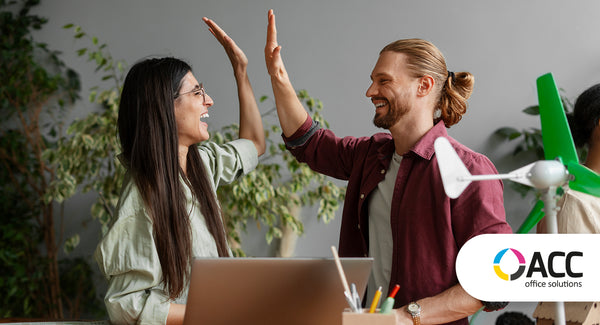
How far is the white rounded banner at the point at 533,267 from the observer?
1058 mm

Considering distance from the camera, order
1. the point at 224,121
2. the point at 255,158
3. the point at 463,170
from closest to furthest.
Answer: the point at 463,170
the point at 255,158
the point at 224,121

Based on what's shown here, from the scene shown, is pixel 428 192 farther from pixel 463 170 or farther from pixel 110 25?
pixel 110 25

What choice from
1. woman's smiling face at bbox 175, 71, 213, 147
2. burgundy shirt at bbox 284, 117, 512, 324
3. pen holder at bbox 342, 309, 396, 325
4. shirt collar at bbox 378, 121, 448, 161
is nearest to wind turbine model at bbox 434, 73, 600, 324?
pen holder at bbox 342, 309, 396, 325

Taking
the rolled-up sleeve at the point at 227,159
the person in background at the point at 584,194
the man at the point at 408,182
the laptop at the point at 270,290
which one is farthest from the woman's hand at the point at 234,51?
the person in background at the point at 584,194

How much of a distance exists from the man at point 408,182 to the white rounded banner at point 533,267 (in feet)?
1.05

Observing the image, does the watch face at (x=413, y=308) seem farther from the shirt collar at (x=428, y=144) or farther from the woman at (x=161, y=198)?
the woman at (x=161, y=198)

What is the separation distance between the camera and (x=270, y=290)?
1.14 m

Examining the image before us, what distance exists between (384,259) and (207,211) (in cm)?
53

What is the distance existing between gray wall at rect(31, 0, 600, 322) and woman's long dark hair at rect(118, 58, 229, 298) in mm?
1830

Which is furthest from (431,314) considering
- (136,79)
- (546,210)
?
(136,79)

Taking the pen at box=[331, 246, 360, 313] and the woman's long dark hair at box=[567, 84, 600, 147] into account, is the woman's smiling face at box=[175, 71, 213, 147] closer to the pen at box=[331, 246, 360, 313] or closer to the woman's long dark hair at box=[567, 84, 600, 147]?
the pen at box=[331, 246, 360, 313]

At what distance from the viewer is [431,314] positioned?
1.40 m

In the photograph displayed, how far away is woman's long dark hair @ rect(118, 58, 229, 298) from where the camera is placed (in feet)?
4.78

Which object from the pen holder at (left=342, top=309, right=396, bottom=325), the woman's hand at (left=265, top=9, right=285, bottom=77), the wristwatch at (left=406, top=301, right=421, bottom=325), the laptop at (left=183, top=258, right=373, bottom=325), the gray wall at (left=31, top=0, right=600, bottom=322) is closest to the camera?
the pen holder at (left=342, top=309, right=396, bottom=325)
